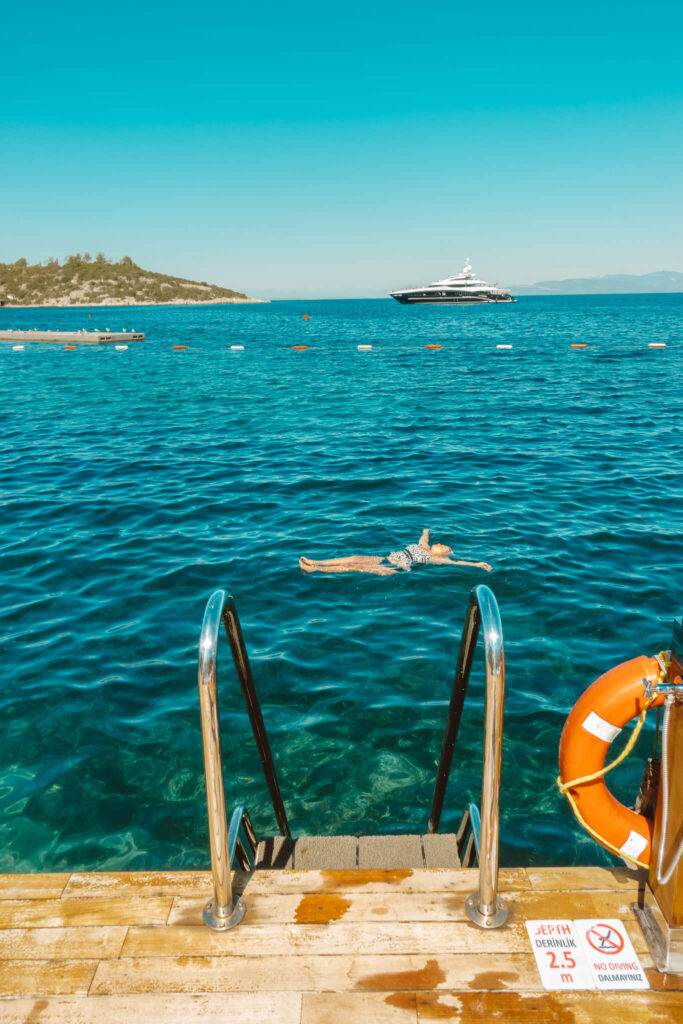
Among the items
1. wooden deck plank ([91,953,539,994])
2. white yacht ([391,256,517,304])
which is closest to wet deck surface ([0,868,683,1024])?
wooden deck plank ([91,953,539,994])

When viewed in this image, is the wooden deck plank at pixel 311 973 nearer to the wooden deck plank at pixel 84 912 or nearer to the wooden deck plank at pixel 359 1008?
the wooden deck plank at pixel 359 1008

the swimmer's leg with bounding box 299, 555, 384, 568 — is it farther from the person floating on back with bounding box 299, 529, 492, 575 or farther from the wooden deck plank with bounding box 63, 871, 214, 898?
the wooden deck plank with bounding box 63, 871, 214, 898

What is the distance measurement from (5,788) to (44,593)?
12.7 ft

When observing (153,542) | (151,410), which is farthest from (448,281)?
(153,542)

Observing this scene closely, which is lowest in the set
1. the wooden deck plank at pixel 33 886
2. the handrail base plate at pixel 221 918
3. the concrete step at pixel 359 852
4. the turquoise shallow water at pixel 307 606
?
the turquoise shallow water at pixel 307 606

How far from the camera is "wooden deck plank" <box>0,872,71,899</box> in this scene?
2.97 m

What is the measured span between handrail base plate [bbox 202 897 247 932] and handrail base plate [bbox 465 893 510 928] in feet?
3.08

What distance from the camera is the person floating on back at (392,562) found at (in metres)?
9.48

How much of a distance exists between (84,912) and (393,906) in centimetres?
130

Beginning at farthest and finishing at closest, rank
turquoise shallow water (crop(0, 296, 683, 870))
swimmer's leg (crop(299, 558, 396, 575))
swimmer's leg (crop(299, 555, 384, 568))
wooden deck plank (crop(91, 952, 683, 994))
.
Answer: swimmer's leg (crop(299, 555, 384, 568)) < swimmer's leg (crop(299, 558, 396, 575)) < turquoise shallow water (crop(0, 296, 683, 870)) < wooden deck plank (crop(91, 952, 683, 994))

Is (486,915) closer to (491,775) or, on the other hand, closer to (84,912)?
(491,775)

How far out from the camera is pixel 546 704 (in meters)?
6.50

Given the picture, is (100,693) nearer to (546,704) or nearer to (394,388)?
(546,704)

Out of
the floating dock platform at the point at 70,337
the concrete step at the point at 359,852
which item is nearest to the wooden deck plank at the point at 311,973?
the concrete step at the point at 359,852
